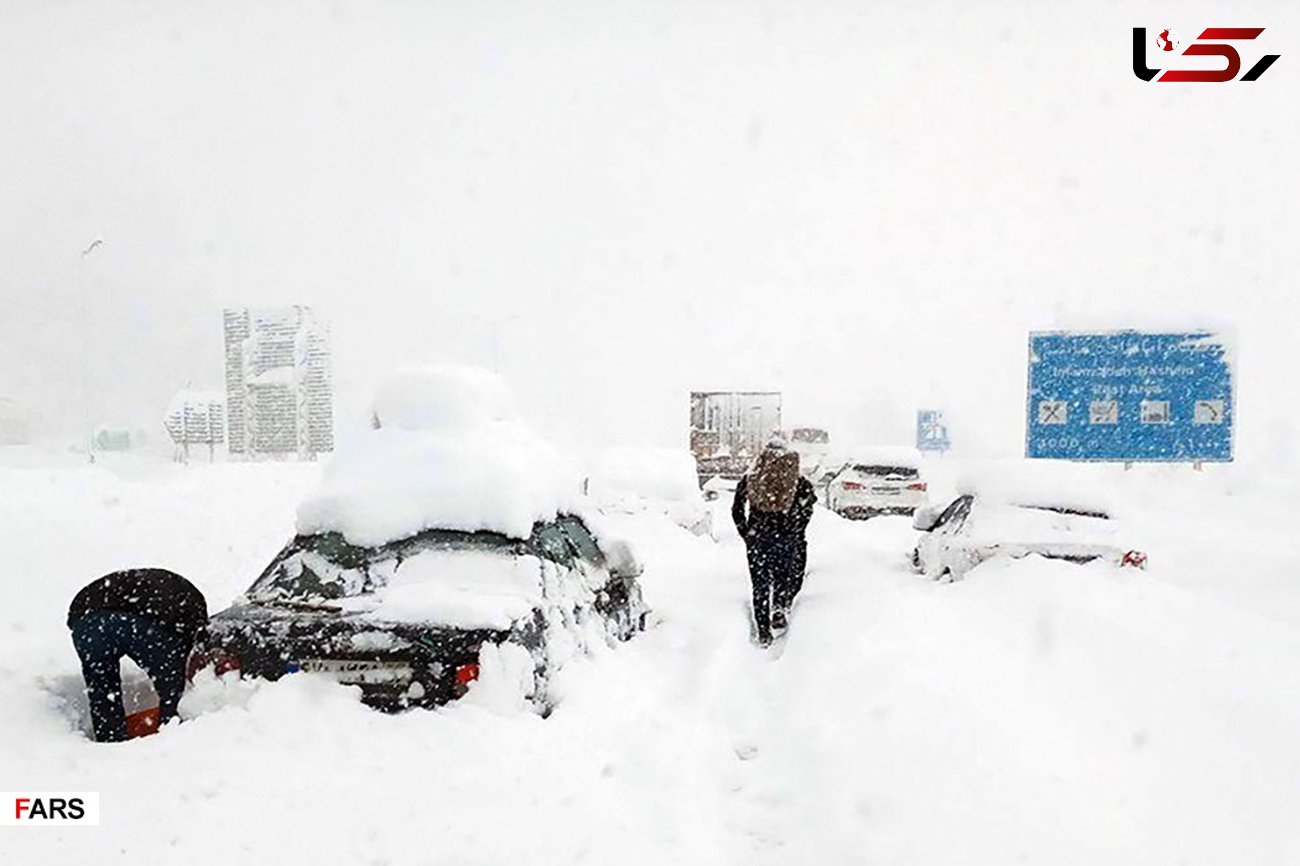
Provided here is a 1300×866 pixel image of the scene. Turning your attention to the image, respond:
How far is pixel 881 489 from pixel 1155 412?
8.62m

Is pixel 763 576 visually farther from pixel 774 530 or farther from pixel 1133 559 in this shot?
pixel 1133 559

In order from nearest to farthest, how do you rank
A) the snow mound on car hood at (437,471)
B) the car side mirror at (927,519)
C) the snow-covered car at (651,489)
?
the snow mound on car hood at (437,471), the car side mirror at (927,519), the snow-covered car at (651,489)

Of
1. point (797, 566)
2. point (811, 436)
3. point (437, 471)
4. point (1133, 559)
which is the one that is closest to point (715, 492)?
point (811, 436)

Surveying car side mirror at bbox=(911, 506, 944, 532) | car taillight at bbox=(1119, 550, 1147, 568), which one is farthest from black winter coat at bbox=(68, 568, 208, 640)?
car side mirror at bbox=(911, 506, 944, 532)

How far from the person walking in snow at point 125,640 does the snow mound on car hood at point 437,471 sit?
929 millimetres

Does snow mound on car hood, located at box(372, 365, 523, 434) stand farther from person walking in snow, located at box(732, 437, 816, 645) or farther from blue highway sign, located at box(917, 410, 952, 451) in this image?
blue highway sign, located at box(917, 410, 952, 451)

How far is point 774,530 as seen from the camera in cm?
917

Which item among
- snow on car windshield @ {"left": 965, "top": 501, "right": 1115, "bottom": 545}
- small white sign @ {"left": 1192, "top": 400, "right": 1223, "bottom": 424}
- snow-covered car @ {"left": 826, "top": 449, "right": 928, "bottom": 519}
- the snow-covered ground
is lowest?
snow-covered car @ {"left": 826, "top": 449, "right": 928, "bottom": 519}

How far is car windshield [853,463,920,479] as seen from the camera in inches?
898

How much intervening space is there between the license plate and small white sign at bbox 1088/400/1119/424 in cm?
1221

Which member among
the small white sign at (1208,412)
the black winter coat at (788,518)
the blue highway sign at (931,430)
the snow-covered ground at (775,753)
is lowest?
the blue highway sign at (931,430)

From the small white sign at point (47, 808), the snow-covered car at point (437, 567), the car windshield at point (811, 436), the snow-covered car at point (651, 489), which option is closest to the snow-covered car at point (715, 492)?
the snow-covered car at point (651, 489)

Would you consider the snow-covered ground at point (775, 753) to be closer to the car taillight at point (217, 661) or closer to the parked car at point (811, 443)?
the car taillight at point (217, 661)

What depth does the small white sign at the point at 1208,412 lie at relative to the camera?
566 inches
